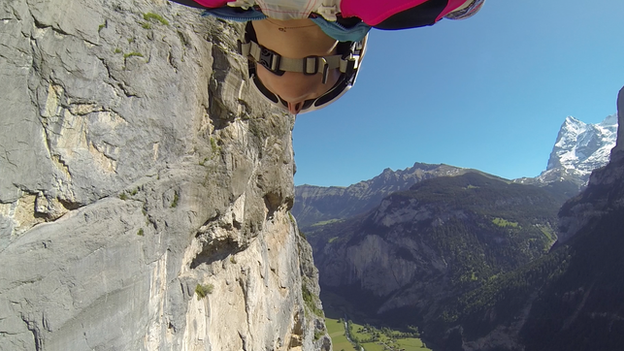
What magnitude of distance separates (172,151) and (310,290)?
78.7 ft

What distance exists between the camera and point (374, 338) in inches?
3757

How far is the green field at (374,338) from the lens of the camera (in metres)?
87.7

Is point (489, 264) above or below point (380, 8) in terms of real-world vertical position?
above

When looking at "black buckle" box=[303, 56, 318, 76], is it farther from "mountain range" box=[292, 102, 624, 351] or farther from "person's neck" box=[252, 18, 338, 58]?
"mountain range" box=[292, 102, 624, 351]

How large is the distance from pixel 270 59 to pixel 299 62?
21cm

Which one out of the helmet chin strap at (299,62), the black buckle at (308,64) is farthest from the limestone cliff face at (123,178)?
the black buckle at (308,64)

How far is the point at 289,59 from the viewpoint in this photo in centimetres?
223

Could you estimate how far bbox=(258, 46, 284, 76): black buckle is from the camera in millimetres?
2243

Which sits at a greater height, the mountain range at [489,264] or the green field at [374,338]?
the mountain range at [489,264]

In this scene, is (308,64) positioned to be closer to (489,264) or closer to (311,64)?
(311,64)

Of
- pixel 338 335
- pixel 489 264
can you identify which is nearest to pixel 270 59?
pixel 338 335

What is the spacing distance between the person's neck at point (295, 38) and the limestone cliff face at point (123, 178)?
745 cm

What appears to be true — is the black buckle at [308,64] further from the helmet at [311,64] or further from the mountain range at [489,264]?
the mountain range at [489,264]

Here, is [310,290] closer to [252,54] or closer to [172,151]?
[172,151]
